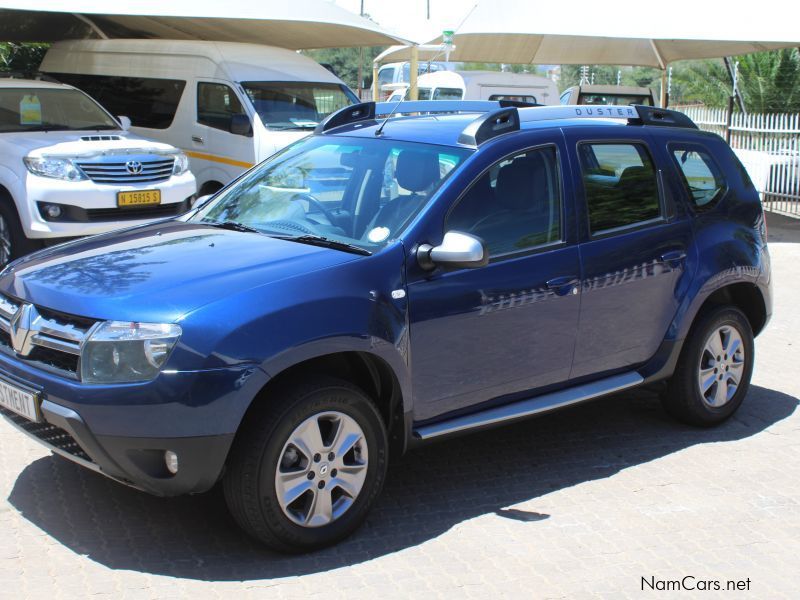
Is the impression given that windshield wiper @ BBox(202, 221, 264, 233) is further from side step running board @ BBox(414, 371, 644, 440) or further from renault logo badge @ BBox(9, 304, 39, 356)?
side step running board @ BBox(414, 371, 644, 440)

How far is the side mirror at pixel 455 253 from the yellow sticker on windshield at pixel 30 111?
7528 millimetres

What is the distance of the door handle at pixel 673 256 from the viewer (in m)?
5.24

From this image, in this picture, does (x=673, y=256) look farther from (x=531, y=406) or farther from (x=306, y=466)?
(x=306, y=466)

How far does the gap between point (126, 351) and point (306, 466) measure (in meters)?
0.84

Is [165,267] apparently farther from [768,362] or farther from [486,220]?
[768,362]

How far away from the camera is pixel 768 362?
731 centimetres

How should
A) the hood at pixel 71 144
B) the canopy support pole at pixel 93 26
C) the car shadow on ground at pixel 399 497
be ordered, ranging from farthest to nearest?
the canopy support pole at pixel 93 26
the hood at pixel 71 144
the car shadow on ground at pixel 399 497

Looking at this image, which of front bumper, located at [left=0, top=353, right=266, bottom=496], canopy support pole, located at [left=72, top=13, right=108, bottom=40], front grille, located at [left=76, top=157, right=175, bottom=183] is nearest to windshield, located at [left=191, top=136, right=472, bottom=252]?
front bumper, located at [left=0, top=353, right=266, bottom=496]

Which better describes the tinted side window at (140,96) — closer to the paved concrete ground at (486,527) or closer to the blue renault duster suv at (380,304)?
the blue renault duster suv at (380,304)

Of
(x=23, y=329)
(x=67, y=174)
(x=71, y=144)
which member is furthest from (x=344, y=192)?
(x=71, y=144)

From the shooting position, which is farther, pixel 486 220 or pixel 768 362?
pixel 768 362

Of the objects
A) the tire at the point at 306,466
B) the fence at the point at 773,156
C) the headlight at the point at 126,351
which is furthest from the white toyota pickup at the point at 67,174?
the fence at the point at 773,156

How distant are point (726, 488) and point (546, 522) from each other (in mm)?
1076

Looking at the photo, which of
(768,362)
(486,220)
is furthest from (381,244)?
(768,362)
